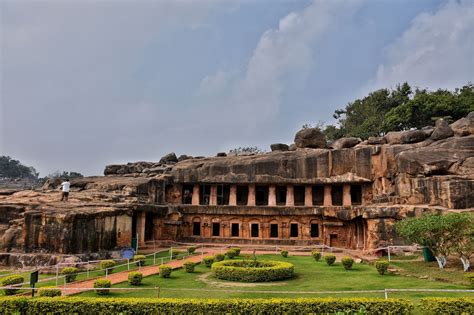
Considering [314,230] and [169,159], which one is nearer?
[314,230]

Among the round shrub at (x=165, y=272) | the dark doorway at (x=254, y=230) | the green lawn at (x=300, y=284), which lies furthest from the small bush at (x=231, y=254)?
the dark doorway at (x=254, y=230)

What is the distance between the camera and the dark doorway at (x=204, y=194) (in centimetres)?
3403

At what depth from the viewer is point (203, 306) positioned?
1018 cm

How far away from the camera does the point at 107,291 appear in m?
13.2

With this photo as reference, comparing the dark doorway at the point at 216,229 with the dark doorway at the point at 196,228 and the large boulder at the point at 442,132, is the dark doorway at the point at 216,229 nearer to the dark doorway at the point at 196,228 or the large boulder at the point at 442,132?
the dark doorway at the point at 196,228

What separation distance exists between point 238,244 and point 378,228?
35.4 feet

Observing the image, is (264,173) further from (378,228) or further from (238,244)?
(378,228)

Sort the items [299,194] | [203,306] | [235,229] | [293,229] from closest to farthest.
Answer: [203,306]
[293,229]
[235,229]
[299,194]

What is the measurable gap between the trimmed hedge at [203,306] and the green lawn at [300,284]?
3.93 ft

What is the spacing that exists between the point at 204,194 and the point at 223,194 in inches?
67.5

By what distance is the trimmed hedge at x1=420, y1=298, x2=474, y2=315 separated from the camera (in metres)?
9.61

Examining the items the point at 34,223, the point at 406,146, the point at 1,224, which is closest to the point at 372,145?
the point at 406,146

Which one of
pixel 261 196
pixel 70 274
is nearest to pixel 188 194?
pixel 261 196

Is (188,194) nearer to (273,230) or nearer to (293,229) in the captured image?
(273,230)
